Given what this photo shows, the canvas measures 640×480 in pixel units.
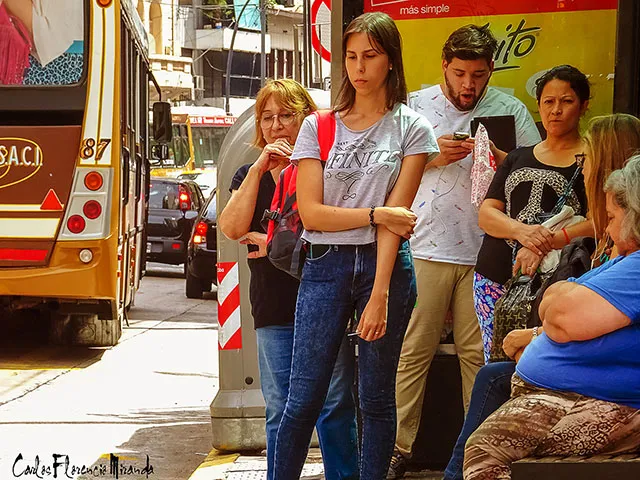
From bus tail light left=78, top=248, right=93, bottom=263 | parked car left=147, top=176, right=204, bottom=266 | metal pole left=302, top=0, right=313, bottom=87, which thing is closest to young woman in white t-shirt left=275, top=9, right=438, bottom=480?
bus tail light left=78, top=248, right=93, bottom=263

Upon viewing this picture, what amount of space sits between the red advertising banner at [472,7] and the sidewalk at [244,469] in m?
2.19

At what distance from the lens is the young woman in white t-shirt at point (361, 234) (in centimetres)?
444

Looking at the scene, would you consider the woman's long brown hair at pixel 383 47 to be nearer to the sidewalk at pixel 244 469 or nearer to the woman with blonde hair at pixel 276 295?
the woman with blonde hair at pixel 276 295

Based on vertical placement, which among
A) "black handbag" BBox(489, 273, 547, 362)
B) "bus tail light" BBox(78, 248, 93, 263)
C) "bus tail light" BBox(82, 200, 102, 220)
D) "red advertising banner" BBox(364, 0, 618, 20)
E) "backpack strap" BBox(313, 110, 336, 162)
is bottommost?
"bus tail light" BBox(78, 248, 93, 263)

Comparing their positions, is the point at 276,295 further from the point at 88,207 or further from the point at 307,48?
the point at 307,48

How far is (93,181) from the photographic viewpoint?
9.92m

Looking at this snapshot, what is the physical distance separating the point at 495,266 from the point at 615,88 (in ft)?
3.48

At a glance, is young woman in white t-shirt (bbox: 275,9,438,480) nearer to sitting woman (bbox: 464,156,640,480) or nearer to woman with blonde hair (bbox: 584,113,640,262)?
woman with blonde hair (bbox: 584,113,640,262)

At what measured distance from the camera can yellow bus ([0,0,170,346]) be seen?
9.88 meters

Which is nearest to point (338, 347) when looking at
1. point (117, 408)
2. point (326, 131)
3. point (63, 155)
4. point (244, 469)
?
point (326, 131)

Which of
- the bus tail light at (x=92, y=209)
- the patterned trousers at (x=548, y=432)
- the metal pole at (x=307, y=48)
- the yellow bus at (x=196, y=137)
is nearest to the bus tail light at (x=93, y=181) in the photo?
the bus tail light at (x=92, y=209)

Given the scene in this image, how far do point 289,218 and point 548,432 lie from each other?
1.49m

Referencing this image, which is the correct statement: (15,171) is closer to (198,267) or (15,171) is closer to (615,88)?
(615,88)

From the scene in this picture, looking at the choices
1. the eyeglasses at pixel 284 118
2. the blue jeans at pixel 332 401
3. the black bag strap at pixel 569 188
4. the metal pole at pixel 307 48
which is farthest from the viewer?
the metal pole at pixel 307 48
